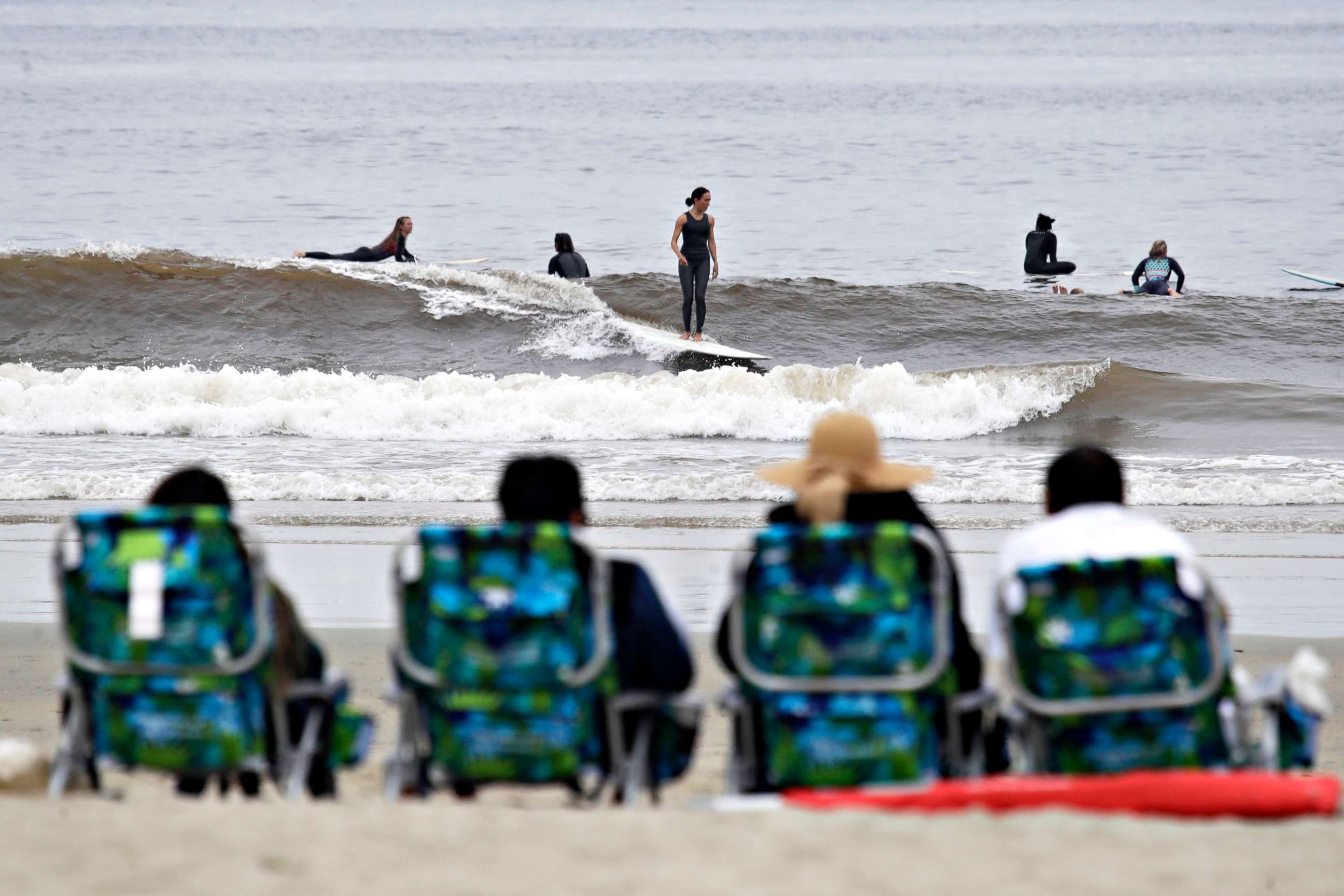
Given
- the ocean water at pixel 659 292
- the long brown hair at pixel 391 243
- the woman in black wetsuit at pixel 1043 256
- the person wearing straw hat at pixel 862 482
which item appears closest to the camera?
the person wearing straw hat at pixel 862 482

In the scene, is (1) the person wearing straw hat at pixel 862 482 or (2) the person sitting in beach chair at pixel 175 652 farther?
(1) the person wearing straw hat at pixel 862 482

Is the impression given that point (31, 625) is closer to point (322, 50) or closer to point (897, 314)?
point (897, 314)

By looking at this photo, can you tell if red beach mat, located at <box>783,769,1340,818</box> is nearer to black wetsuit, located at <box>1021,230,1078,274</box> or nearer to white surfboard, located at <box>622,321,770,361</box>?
white surfboard, located at <box>622,321,770,361</box>

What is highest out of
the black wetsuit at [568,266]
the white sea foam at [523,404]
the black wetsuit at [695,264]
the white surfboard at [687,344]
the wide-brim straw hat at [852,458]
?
the black wetsuit at [568,266]

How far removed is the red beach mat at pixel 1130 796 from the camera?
125 inches

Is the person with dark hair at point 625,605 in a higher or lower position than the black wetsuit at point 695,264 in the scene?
lower

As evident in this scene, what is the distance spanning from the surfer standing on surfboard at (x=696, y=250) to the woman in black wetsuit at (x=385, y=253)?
5996mm

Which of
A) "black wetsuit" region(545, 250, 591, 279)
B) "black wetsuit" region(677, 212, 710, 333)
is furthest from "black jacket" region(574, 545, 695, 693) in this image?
"black wetsuit" region(545, 250, 591, 279)

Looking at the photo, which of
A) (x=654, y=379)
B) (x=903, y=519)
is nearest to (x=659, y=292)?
(x=654, y=379)

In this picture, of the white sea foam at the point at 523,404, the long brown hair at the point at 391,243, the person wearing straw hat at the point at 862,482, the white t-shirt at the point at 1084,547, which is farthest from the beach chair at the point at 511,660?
the long brown hair at the point at 391,243

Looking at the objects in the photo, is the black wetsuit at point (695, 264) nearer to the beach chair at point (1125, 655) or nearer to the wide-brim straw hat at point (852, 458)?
the wide-brim straw hat at point (852, 458)

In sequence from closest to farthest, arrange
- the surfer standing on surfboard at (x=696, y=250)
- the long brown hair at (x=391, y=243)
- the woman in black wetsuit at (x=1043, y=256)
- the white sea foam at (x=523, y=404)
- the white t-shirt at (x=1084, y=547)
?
the white t-shirt at (x=1084, y=547) < the white sea foam at (x=523, y=404) < the surfer standing on surfboard at (x=696, y=250) < the long brown hair at (x=391, y=243) < the woman in black wetsuit at (x=1043, y=256)

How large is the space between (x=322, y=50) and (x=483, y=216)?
85.4 metres

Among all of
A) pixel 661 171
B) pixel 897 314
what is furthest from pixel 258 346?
pixel 661 171
